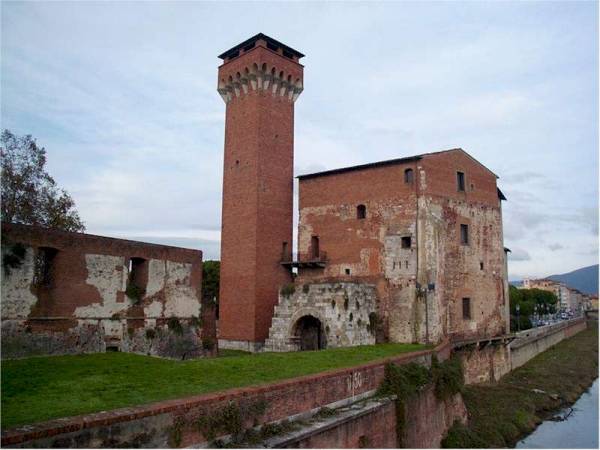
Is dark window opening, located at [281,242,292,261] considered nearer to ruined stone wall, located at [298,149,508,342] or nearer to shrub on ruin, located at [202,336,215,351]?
ruined stone wall, located at [298,149,508,342]

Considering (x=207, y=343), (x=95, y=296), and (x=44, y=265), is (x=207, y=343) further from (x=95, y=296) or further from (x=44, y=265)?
(x=44, y=265)

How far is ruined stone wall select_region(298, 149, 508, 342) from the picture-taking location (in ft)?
79.4

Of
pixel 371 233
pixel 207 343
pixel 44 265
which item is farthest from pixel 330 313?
pixel 44 265

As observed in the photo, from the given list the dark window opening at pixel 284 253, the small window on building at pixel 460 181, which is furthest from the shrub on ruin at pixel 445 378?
the dark window opening at pixel 284 253

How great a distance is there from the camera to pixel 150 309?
16.9 meters

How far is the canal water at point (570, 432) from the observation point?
2086cm

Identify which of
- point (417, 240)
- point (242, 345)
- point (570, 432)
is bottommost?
point (570, 432)

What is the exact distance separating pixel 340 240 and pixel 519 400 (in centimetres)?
1194

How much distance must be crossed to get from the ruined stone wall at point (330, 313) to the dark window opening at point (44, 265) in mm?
12013

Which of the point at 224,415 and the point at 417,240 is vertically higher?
the point at 417,240

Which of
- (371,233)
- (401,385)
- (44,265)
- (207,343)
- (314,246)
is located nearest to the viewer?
(44,265)

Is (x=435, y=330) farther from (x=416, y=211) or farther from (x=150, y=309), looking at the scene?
(x=150, y=309)

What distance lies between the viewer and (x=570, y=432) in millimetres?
22609

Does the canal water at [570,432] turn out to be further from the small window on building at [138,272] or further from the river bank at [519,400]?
the small window on building at [138,272]
